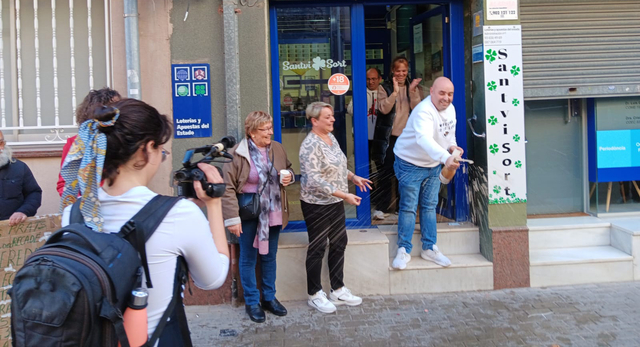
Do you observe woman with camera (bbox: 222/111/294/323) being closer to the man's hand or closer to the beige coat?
the beige coat

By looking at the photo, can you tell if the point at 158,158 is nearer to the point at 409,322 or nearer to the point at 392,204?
the point at 409,322

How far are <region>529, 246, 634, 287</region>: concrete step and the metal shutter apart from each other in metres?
1.71

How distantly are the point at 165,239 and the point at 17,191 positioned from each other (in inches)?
143

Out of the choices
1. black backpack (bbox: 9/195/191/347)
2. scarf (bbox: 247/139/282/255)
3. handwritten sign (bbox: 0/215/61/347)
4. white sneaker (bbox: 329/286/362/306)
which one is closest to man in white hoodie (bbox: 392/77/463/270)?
white sneaker (bbox: 329/286/362/306)

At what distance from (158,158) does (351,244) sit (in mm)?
3809

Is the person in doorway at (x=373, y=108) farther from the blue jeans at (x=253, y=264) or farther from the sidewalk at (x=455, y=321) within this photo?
the blue jeans at (x=253, y=264)

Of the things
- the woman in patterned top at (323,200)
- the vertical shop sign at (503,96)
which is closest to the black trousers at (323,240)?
the woman in patterned top at (323,200)

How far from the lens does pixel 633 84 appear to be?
637 cm

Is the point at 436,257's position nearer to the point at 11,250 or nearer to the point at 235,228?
the point at 235,228

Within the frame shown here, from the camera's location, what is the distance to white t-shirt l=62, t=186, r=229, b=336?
1947 millimetres

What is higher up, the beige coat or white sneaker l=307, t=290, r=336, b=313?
the beige coat

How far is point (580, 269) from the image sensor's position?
19.5 feet

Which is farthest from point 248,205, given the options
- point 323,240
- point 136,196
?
point 136,196

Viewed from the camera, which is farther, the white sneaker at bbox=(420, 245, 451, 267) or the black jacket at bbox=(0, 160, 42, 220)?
the white sneaker at bbox=(420, 245, 451, 267)
